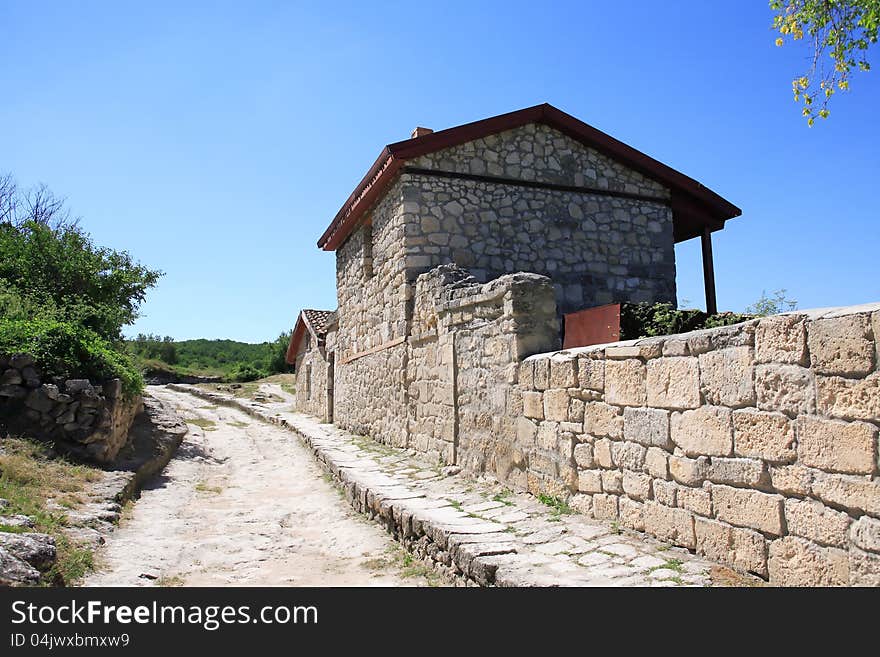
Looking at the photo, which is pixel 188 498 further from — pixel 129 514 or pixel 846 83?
pixel 846 83

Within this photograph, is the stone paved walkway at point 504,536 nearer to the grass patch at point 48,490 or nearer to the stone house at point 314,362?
the grass patch at point 48,490

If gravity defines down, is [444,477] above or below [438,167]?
below

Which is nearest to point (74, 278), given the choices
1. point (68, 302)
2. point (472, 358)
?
point (68, 302)

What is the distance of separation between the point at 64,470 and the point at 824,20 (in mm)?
11457

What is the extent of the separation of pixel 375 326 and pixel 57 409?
497 cm

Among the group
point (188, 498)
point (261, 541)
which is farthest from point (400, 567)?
point (188, 498)

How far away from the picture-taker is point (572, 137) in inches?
419

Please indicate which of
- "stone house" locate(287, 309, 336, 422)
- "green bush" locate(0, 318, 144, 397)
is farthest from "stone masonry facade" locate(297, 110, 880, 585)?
"green bush" locate(0, 318, 144, 397)

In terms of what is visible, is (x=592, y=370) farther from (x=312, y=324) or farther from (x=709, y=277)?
(x=312, y=324)

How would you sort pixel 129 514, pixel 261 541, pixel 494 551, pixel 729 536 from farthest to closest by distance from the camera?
pixel 129 514 → pixel 261 541 → pixel 494 551 → pixel 729 536

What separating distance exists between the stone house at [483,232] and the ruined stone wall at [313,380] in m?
4.79

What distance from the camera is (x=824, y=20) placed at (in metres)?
9.21

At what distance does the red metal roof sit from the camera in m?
9.46

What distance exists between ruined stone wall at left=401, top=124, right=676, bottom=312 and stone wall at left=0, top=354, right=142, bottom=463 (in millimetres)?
4577
